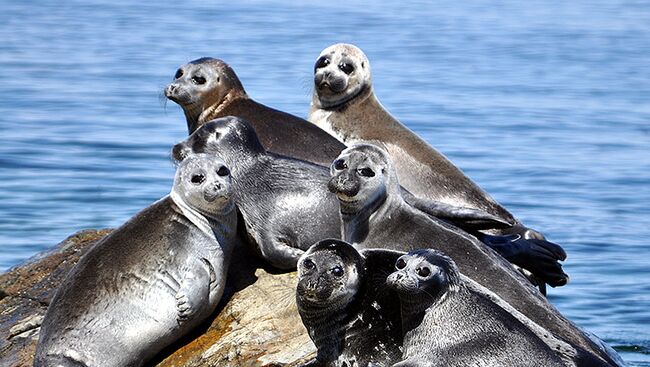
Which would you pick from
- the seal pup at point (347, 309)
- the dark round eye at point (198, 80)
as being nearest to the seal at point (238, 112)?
the dark round eye at point (198, 80)

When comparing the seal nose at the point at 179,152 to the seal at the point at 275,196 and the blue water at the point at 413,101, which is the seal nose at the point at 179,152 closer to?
the seal at the point at 275,196

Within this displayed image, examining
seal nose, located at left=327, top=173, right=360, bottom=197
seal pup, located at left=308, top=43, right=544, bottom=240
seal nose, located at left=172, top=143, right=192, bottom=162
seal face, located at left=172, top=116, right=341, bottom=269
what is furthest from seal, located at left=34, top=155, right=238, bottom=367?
seal pup, located at left=308, top=43, right=544, bottom=240

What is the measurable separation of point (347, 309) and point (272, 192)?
5.13 ft

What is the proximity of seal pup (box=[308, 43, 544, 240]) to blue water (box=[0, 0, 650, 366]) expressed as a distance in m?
0.51

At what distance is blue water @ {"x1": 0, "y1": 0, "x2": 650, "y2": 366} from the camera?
1471 cm

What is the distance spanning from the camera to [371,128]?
10523mm

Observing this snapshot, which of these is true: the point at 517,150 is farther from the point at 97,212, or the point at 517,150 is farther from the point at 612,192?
the point at 97,212

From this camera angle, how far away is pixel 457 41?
28.2 m

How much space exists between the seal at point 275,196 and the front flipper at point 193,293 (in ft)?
1.94

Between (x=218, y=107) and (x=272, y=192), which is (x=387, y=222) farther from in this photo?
(x=218, y=107)

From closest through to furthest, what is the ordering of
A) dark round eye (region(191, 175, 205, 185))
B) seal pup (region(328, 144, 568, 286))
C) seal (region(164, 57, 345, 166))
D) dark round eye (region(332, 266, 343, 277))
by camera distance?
1. dark round eye (region(332, 266, 343, 277))
2. seal pup (region(328, 144, 568, 286))
3. dark round eye (region(191, 175, 205, 185))
4. seal (region(164, 57, 345, 166))

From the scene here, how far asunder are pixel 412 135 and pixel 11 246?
4.98 m

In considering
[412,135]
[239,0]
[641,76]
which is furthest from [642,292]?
[239,0]

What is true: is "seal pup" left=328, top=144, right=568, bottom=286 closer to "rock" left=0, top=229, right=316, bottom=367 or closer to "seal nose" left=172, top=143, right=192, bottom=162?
"rock" left=0, top=229, right=316, bottom=367
